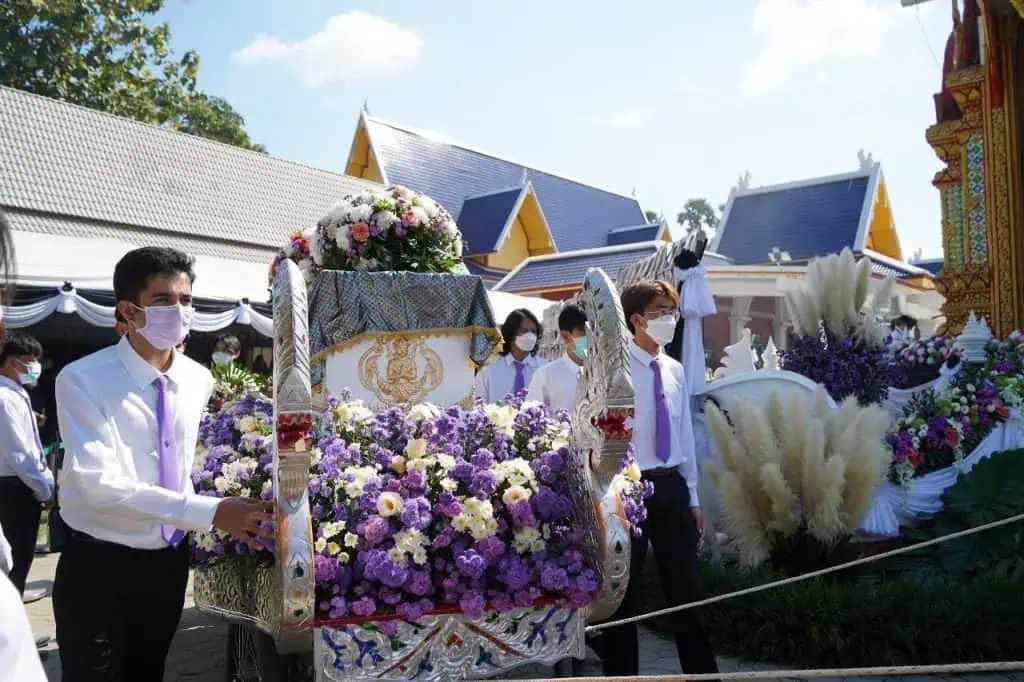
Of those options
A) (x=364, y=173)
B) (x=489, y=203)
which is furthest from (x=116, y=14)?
(x=489, y=203)

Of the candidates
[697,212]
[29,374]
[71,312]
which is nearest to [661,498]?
[29,374]

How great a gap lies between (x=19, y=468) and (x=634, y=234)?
68.4 ft

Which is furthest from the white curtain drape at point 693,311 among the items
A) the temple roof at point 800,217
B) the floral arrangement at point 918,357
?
the temple roof at point 800,217

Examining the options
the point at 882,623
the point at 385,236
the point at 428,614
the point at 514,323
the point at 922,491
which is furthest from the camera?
the point at 514,323

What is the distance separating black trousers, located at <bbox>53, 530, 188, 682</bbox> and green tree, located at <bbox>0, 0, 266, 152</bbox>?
67.2 ft

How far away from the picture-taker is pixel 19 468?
470 centimetres

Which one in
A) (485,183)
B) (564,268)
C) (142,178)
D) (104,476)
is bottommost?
(104,476)

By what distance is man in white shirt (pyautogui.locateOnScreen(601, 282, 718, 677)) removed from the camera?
127 inches

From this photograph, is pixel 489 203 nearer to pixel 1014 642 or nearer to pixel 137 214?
pixel 137 214

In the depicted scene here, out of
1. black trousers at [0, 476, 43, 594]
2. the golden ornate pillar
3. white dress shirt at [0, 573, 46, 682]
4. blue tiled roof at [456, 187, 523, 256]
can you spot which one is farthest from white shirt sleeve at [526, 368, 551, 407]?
blue tiled roof at [456, 187, 523, 256]

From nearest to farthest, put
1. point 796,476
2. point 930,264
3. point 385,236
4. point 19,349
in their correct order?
point 796,476, point 19,349, point 385,236, point 930,264

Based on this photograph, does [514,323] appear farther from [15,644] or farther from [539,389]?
[15,644]

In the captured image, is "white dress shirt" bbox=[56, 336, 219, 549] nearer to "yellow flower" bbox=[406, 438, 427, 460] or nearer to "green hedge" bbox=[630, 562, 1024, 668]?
"yellow flower" bbox=[406, 438, 427, 460]

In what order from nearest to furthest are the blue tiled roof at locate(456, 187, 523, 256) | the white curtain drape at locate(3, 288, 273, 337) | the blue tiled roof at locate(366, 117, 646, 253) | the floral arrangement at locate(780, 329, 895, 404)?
the floral arrangement at locate(780, 329, 895, 404) < the white curtain drape at locate(3, 288, 273, 337) < the blue tiled roof at locate(456, 187, 523, 256) < the blue tiled roof at locate(366, 117, 646, 253)
